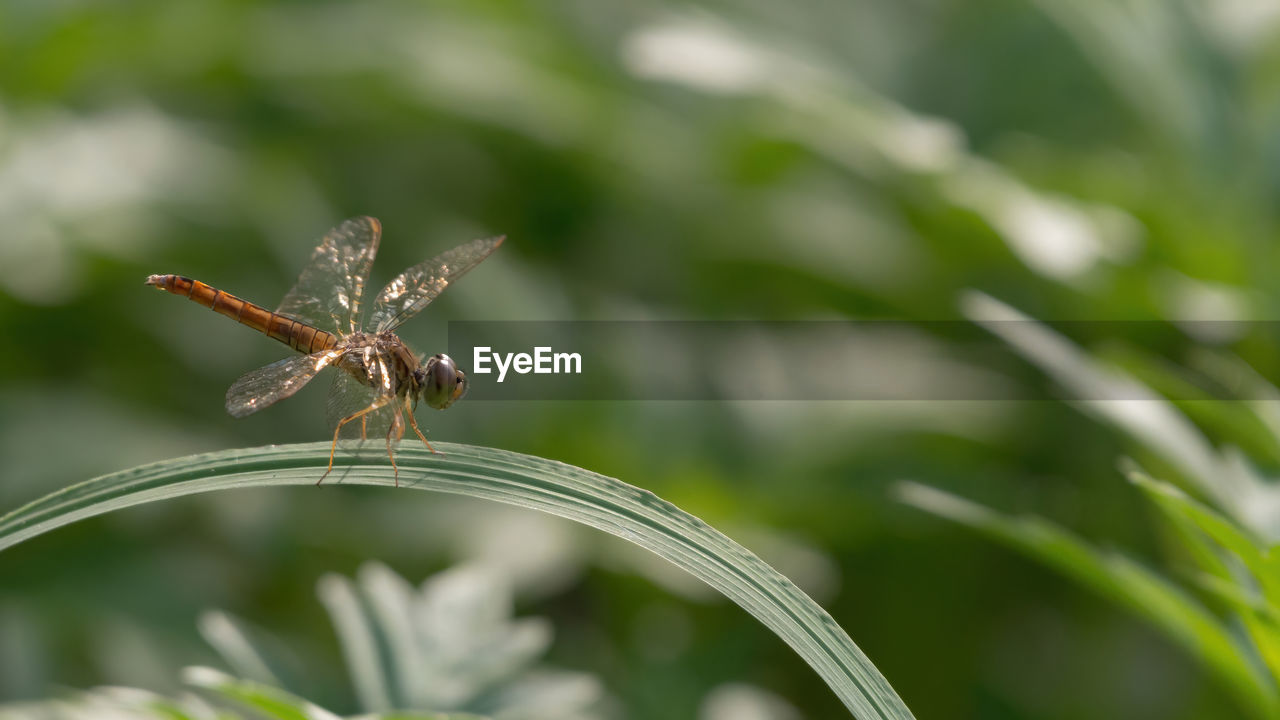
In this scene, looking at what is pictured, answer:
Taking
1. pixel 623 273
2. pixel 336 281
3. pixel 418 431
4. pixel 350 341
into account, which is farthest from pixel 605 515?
pixel 623 273

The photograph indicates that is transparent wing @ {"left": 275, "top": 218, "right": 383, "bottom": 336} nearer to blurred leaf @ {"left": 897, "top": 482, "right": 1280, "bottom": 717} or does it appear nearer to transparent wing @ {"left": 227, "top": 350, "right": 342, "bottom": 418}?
transparent wing @ {"left": 227, "top": 350, "right": 342, "bottom": 418}

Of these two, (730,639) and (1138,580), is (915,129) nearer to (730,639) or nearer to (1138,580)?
(730,639)

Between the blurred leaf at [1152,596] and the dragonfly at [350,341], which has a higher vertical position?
the dragonfly at [350,341]

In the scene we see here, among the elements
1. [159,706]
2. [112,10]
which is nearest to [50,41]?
[112,10]

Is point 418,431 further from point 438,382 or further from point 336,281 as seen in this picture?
point 336,281

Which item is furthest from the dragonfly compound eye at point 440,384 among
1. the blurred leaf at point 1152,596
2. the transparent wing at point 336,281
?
the blurred leaf at point 1152,596

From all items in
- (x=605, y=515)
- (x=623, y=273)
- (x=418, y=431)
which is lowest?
(x=605, y=515)

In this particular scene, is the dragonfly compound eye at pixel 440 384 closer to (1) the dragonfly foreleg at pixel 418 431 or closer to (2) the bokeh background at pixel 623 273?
(1) the dragonfly foreleg at pixel 418 431
